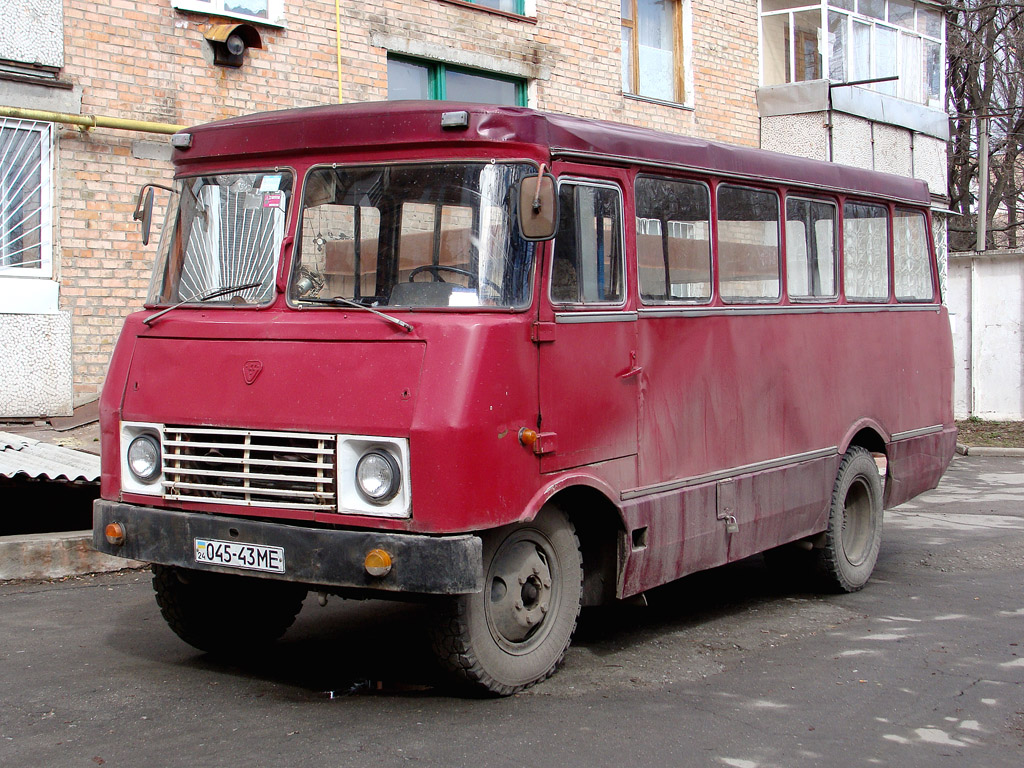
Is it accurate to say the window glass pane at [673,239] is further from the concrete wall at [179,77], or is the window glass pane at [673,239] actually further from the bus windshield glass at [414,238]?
the concrete wall at [179,77]

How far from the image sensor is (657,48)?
57.8 feet

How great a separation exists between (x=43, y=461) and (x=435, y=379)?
15.3 feet

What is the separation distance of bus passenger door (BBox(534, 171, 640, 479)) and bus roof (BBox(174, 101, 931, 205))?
0.21 meters

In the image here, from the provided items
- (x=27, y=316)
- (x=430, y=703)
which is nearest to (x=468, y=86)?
(x=27, y=316)

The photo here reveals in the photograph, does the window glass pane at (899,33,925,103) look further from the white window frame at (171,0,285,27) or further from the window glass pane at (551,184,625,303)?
the window glass pane at (551,184,625,303)

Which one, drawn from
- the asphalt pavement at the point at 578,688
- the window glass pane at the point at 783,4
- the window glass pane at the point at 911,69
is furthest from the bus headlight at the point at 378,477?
the window glass pane at the point at 911,69

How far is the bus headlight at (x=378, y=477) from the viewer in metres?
4.79

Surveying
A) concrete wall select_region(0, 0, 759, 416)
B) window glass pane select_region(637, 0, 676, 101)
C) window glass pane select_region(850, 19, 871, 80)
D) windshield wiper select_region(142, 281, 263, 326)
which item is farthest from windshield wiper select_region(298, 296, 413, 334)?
window glass pane select_region(850, 19, 871, 80)

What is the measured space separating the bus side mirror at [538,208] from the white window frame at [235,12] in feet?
26.7

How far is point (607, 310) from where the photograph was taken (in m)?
5.68

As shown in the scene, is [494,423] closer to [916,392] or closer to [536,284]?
[536,284]

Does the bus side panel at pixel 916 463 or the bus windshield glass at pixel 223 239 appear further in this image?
the bus side panel at pixel 916 463

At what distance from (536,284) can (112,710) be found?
100 inches

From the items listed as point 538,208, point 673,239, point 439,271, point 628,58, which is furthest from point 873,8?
point 439,271
